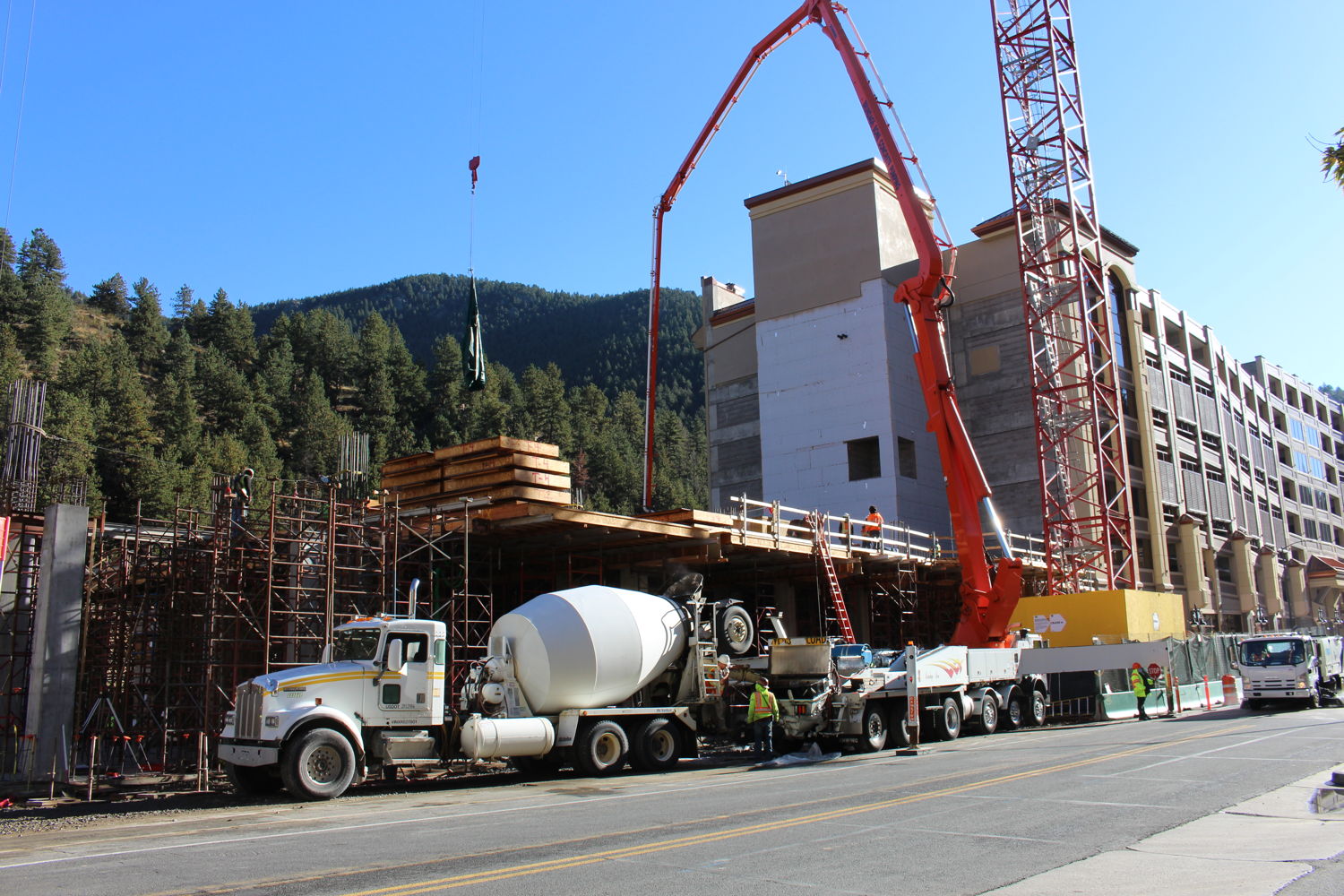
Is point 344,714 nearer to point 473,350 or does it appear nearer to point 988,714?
point 473,350

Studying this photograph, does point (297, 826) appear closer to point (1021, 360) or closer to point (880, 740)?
point (880, 740)

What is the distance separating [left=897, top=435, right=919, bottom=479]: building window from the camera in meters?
48.0

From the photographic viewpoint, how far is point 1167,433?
187ft

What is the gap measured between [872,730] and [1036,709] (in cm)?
840

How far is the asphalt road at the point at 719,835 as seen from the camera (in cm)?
813

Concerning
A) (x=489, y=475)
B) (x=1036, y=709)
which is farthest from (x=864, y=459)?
(x=489, y=475)

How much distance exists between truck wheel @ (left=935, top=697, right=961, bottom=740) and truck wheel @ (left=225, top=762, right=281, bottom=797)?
14483 mm

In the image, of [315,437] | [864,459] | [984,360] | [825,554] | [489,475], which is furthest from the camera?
[315,437]

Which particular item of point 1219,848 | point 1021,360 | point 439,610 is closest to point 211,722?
point 439,610

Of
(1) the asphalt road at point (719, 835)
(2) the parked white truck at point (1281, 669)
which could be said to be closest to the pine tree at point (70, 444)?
(1) the asphalt road at point (719, 835)

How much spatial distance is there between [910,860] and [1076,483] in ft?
138

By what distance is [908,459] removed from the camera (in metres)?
48.6

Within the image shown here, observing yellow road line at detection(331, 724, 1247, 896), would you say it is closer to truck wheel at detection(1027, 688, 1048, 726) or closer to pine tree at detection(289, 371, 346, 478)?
truck wheel at detection(1027, 688, 1048, 726)

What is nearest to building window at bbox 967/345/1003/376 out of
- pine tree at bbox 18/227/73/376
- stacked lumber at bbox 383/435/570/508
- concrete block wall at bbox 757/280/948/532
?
concrete block wall at bbox 757/280/948/532
